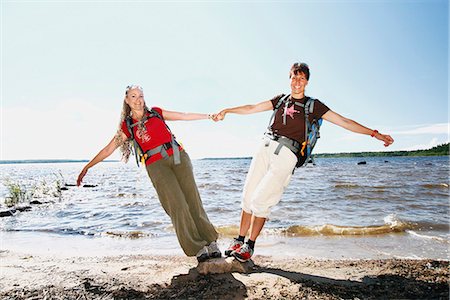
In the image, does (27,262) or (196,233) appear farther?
(27,262)

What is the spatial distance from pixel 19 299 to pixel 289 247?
5147 mm

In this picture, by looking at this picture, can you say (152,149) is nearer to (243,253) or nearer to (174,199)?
(174,199)

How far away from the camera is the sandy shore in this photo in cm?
373

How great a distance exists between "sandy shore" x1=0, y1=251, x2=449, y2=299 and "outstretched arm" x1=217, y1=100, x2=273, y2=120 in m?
2.48

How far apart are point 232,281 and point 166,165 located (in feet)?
6.01

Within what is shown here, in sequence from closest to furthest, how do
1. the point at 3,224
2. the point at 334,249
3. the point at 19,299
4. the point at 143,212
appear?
the point at 19,299
the point at 334,249
the point at 3,224
the point at 143,212

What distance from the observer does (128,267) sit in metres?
4.97

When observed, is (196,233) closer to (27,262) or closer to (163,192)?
(163,192)

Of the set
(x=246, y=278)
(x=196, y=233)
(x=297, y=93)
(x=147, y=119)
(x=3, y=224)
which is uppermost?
(x=297, y=93)

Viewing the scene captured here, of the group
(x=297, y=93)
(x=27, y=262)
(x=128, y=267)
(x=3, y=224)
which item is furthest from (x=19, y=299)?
(x=3, y=224)

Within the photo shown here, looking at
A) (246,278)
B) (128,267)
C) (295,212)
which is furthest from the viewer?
(295,212)

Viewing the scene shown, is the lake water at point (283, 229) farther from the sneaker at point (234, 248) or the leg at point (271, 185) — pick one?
the leg at point (271, 185)

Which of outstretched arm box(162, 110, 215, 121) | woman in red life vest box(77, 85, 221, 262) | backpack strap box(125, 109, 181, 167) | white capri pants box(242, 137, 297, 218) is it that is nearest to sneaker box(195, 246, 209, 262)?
woman in red life vest box(77, 85, 221, 262)

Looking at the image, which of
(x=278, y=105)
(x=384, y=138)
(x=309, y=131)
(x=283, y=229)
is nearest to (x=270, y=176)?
(x=309, y=131)
